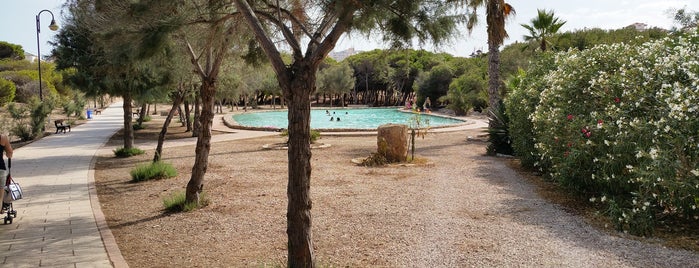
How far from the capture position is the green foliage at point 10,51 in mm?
56750

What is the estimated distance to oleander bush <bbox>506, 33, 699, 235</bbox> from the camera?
520 centimetres

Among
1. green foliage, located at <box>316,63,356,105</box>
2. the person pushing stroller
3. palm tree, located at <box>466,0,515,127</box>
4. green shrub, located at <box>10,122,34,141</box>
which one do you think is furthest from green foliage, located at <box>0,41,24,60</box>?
the person pushing stroller

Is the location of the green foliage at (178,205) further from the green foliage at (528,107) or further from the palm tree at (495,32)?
the palm tree at (495,32)

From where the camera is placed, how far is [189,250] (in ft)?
18.1

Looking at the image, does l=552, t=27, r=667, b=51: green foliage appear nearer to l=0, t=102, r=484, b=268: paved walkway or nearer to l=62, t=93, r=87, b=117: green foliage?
l=0, t=102, r=484, b=268: paved walkway

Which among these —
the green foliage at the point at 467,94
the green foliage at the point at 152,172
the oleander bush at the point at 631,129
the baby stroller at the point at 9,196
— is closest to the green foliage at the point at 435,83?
the green foliage at the point at 467,94

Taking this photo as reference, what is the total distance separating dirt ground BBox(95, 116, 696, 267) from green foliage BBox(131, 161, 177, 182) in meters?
0.23

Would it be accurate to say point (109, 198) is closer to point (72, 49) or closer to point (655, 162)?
point (72, 49)

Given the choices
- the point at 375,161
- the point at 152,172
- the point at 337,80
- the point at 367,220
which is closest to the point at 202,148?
the point at 367,220

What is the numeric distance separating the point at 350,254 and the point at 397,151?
7.16 meters

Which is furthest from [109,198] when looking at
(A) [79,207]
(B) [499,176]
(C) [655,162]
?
(C) [655,162]

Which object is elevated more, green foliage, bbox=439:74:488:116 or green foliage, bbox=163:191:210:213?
green foliage, bbox=439:74:488:116

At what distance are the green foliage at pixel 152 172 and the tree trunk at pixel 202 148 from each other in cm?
317

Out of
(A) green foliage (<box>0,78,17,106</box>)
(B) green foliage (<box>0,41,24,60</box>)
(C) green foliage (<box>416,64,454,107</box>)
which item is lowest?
(A) green foliage (<box>0,78,17,106</box>)
